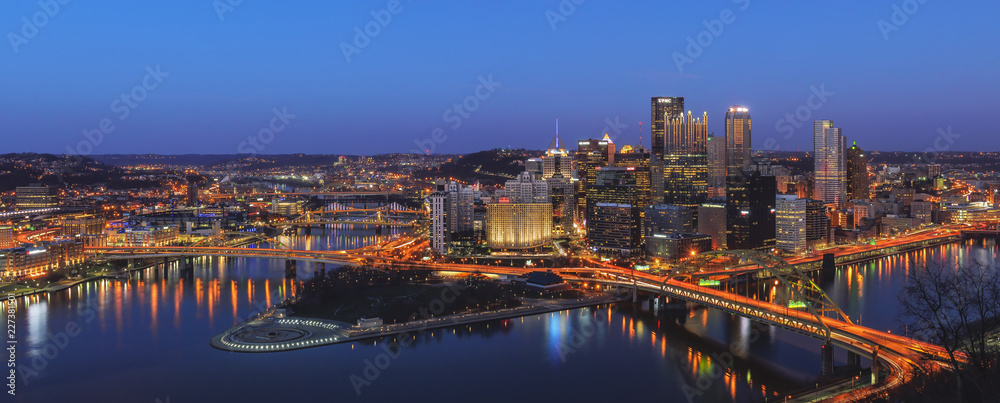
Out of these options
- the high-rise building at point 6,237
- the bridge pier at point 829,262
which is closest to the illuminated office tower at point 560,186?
the bridge pier at point 829,262

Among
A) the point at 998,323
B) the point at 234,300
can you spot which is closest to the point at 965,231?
the point at 998,323

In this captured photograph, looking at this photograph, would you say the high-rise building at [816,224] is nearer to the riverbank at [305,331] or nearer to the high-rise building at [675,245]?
the high-rise building at [675,245]

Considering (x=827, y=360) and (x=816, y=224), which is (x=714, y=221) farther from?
(x=827, y=360)

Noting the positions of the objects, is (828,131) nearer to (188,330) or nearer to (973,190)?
(973,190)

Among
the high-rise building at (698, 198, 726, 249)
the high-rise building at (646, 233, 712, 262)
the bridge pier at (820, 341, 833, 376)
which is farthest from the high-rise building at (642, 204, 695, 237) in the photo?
the bridge pier at (820, 341, 833, 376)

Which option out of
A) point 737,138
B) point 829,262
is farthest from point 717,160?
point 829,262

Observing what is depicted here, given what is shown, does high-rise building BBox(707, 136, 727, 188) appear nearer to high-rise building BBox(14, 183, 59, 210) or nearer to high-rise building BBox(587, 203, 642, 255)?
high-rise building BBox(587, 203, 642, 255)
